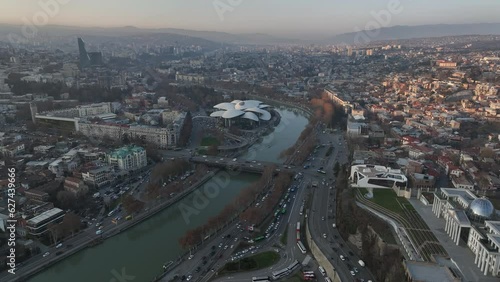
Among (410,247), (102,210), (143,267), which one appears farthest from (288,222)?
(102,210)

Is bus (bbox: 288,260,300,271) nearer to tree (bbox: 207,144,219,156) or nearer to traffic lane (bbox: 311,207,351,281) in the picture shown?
traffic lane (bbox: 311,207,351,281)

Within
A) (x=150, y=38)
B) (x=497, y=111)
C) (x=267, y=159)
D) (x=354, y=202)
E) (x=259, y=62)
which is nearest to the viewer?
(x=354, y=202)

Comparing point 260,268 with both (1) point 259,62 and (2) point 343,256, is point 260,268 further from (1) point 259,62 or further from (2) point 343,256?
(1) point 259,62

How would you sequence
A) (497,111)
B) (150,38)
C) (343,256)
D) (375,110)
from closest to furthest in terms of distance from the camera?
1. (343,256)
2. (497,111)
3. (375,110)
4. (150,38)

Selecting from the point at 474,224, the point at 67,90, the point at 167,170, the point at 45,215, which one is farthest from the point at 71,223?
the point at 67,90

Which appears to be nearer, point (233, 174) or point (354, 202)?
point (354, 202)

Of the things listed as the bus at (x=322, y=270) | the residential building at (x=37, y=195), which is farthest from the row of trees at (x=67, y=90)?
the bus at (x=322, y=270)
